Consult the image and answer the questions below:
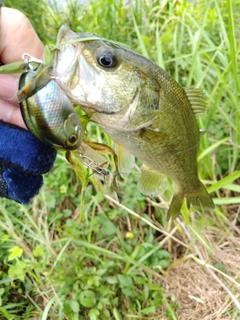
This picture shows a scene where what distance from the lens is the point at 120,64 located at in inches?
47.0

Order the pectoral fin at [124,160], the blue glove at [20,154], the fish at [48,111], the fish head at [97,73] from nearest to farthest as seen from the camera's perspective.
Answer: the fish at [48,111], the fish head at [97,73], the blue glove at [20,154], the pectoral fin at [124,160]

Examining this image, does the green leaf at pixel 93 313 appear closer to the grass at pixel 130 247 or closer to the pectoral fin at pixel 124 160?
the grass at pixel 130 247

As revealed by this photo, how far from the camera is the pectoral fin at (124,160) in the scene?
138 cm

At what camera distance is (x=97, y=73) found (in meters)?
1.16

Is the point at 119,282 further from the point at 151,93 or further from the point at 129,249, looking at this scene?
the point at 151,93

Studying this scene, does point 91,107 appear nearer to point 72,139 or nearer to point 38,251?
point 72,139

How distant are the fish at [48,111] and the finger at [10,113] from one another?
0.38m

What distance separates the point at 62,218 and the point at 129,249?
49 cm

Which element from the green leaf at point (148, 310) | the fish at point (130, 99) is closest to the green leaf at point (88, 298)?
the green leaf at point (148, 310)

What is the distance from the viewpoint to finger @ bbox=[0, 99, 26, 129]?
1.31 m

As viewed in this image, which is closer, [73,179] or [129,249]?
[129,249]

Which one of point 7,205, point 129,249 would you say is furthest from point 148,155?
point 7,205

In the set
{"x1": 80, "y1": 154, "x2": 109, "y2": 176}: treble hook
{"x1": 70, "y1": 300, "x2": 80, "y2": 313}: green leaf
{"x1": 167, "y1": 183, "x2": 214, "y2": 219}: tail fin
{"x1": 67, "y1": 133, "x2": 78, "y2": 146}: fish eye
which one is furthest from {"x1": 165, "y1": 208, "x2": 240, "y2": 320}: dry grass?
{"x1": 67, "y1": 133, "x2": 78, "y2": 146}: fish eye

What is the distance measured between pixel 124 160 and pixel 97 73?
14.7 inches
